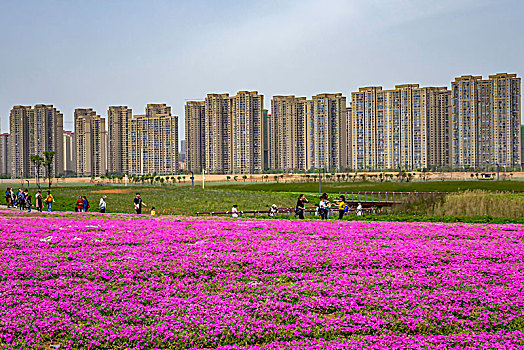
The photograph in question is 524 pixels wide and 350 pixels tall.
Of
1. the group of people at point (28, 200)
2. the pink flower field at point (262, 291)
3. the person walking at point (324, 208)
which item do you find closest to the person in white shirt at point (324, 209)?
the person walking at point (324, 208)

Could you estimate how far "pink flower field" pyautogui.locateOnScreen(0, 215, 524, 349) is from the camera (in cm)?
945

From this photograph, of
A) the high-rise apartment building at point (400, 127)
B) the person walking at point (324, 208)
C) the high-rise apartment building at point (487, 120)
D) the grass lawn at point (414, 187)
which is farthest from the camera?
the high-rise apartment building at point (400, 127)

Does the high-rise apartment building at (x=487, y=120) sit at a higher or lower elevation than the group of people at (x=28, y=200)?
higher

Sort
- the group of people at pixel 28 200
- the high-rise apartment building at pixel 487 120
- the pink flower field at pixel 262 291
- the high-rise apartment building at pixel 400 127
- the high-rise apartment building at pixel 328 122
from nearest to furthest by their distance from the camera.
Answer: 1. the pink flower field at pixel 262 291
2. the group of people at pixel 28 200
3. the high-rise apartment building at pixel 487 120
4. the high-rise apartment building at pixel 400 127
5. the high-rise apartment building at pixel 328 122

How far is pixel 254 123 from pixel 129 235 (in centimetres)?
17700

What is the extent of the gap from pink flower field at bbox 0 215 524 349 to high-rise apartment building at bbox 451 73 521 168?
570 ft

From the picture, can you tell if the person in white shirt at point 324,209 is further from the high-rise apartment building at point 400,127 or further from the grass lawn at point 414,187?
the high-rise apartment building at point 400,127

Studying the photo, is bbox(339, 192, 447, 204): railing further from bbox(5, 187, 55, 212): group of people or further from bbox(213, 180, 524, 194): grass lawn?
bbox(5, 187, 55, 212): group of people

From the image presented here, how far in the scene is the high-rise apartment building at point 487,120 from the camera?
581 ft

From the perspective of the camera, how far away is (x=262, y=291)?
12.6 meters

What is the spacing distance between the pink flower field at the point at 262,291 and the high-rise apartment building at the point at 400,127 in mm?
170302

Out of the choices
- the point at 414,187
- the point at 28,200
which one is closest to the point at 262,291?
the point at 28,200

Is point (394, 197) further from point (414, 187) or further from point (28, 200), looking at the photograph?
point (28, 200)

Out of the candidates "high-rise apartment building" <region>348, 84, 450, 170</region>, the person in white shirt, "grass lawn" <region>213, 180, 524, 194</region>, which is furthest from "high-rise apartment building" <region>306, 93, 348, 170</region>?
the person in white shirt
